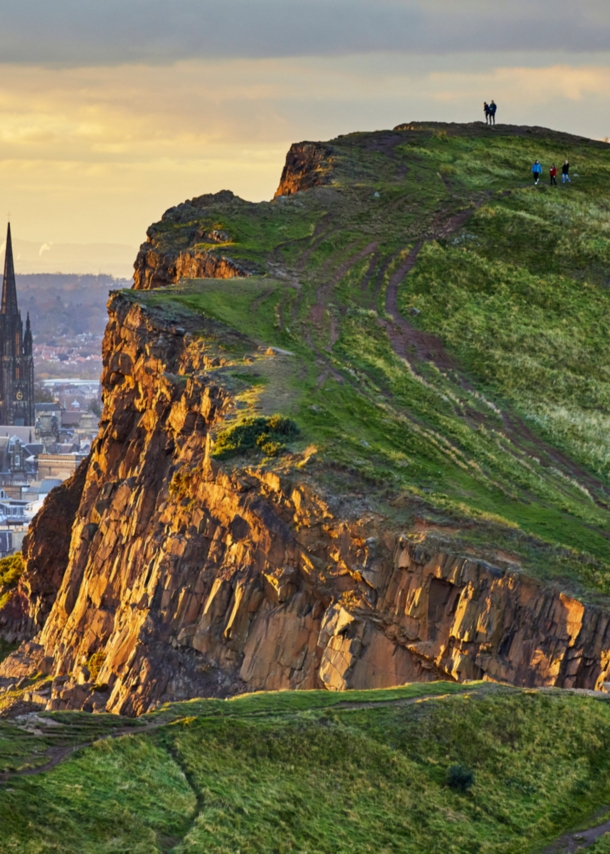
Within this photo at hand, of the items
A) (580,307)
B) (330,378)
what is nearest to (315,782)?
(330,378)

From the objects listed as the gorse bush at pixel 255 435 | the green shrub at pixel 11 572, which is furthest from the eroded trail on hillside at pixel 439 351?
the green shrub at pixel 11 572

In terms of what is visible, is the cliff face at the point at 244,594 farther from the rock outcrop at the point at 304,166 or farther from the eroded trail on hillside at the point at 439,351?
the rock outcrop at the point at 304,166

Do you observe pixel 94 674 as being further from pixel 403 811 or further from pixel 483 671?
pixel 403 811

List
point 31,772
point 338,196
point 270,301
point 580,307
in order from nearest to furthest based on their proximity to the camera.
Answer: point 31,772 < point 270,301 < point 580,307 < point 338,196

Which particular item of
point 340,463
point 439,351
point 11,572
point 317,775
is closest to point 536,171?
point 439,351

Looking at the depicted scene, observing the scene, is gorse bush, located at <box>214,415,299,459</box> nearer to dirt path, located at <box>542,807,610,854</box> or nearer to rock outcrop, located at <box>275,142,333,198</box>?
dirt path, located at <box>542,807,610,854</box>

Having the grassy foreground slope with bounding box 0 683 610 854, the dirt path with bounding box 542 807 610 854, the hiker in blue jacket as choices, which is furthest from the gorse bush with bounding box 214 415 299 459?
the hiker in blue jacket

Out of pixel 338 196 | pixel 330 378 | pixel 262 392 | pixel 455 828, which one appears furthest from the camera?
pixel 338 196
